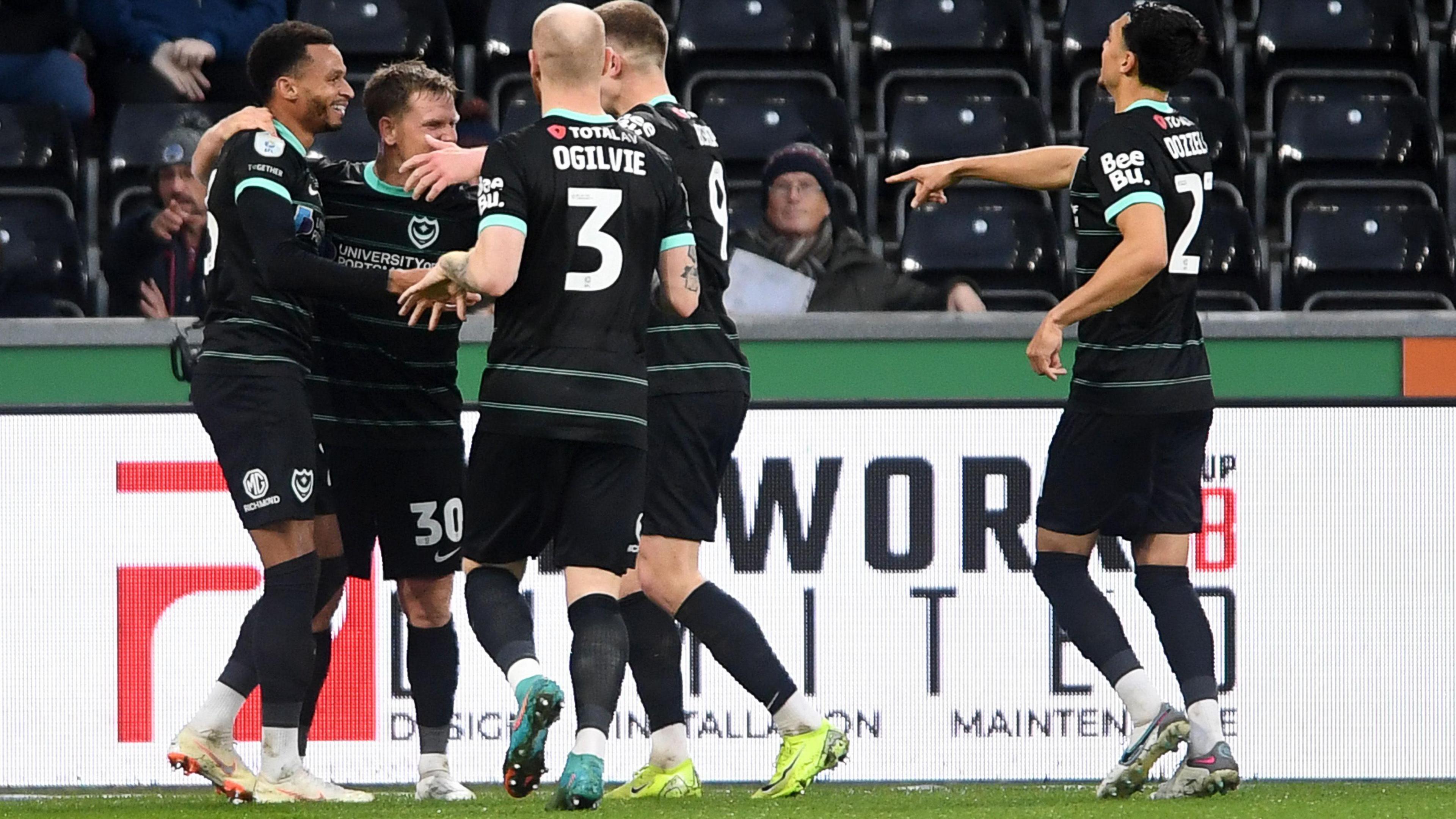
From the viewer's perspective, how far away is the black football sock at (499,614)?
450 centimetres

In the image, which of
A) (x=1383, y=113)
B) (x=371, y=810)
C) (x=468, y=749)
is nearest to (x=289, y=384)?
(x=371, y=810)

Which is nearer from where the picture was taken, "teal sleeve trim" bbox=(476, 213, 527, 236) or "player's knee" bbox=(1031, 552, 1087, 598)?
"teal sleeve trim" bbox=(476, 213, 527, 236)

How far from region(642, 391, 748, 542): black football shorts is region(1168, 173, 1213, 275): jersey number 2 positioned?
1104 millimetres

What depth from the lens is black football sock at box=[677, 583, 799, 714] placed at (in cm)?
504

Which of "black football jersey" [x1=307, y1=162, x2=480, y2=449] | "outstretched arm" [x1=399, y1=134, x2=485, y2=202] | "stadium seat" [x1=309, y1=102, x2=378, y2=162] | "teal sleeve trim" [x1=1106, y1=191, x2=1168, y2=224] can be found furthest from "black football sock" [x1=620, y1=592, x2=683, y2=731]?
"stadium seat" [x1=309, y1=102, x2=378, y2=162]

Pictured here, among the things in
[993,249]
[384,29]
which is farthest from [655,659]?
[384,29]

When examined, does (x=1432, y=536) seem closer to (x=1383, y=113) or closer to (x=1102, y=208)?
(x=1102, y=208)

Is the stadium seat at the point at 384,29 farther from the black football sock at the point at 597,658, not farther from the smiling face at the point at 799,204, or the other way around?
the black football sock at the point at 597,658

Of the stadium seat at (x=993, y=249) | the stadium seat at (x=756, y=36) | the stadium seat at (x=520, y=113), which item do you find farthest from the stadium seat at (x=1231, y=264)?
the stadium seat at (x=520, y=113)

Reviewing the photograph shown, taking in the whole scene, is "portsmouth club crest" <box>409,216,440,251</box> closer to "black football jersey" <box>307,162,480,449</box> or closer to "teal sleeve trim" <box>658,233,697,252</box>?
"black football jersey" <box>307,162,480,449</box>

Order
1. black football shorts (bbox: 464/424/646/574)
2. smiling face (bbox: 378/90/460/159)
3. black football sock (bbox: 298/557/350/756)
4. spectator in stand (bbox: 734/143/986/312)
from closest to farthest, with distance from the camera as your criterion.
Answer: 1. black football shorts (bbox: 464/424/646/574)
2. smiling face (bbox: 378/90/460/159)
3. black football sock (bbox: 298/557/350/756)
4. spectator in stand (bbox: 734/143/986/312)

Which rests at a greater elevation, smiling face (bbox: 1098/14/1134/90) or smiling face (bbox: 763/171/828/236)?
smiling face (bbox: 1098/14/1134/90)

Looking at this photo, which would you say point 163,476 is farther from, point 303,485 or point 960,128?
point 960,128

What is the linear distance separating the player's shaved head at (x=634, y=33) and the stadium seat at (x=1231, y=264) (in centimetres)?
333
